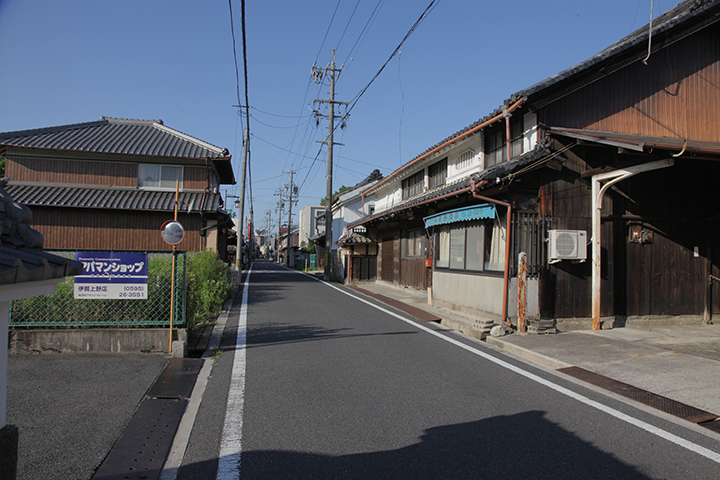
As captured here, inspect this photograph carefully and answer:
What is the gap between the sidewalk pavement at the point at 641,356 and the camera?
547 centimetres

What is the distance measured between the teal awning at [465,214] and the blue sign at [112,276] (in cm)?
705

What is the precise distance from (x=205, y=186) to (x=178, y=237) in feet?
40.4

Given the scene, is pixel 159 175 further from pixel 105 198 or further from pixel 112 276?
pixel 112 276

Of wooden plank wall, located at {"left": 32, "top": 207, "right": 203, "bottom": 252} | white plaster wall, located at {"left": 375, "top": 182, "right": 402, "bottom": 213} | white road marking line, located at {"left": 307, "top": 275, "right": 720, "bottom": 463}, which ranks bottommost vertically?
white road marking line, located at {"left": 307, "top": 275, "right": 720, "bottom": 463}

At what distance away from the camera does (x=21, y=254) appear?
2.25m

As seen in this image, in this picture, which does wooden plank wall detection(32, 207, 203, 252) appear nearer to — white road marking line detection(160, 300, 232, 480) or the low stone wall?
the low stone wall

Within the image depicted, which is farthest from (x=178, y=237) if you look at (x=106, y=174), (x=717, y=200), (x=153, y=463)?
(x=106, y=174)

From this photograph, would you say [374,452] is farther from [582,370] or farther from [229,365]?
[582,370]

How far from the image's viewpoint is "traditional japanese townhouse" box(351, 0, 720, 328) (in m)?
9.24

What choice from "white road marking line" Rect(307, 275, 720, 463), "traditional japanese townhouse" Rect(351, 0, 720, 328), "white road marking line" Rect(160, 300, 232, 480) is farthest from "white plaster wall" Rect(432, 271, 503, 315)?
"white road marking line" Rect(160, 300, 232, 480)

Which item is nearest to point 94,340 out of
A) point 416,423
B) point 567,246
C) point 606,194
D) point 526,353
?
point 416,423

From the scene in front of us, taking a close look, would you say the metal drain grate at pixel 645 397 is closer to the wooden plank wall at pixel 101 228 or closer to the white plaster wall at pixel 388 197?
the white plaster wall at pixel 388 197

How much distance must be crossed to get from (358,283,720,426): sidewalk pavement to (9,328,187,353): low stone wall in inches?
236

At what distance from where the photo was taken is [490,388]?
5.43 meters
